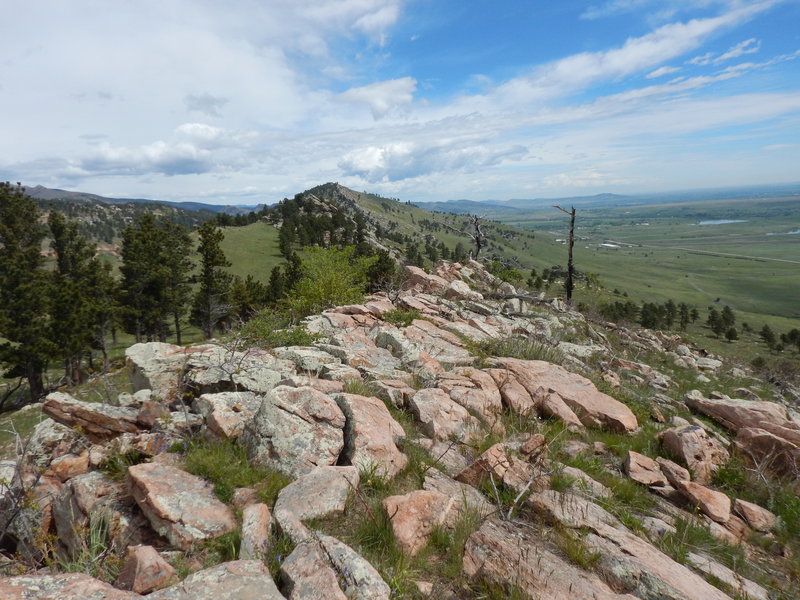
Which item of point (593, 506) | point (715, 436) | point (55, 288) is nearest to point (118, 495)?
point (593, 506)

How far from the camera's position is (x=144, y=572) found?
3477 mm

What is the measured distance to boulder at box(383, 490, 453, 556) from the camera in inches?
167

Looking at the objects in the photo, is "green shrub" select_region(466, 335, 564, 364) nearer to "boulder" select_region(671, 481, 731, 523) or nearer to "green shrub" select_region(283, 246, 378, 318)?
"boulder" select_region(671, 481, 731, 523)

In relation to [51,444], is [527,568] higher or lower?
higher

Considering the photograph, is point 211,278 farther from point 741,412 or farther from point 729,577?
point 729,577

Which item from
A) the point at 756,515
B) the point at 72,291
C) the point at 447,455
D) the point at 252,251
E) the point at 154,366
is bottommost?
the point at 252,251

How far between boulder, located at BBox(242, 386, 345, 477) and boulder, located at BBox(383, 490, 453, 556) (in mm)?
1394

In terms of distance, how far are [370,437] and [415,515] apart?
1.55 metres

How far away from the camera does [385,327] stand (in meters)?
13.0

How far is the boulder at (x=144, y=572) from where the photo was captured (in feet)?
11.3

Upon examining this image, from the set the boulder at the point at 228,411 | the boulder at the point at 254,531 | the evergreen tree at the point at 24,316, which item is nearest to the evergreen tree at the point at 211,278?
the evergreen tree at the point at 24,316

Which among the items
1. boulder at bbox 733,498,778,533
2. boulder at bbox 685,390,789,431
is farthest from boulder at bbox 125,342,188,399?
boulder at bbox 685,390,789,431

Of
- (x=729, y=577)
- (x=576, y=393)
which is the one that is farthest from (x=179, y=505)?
(x=576, y=393)

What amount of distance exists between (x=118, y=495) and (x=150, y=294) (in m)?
48.5
